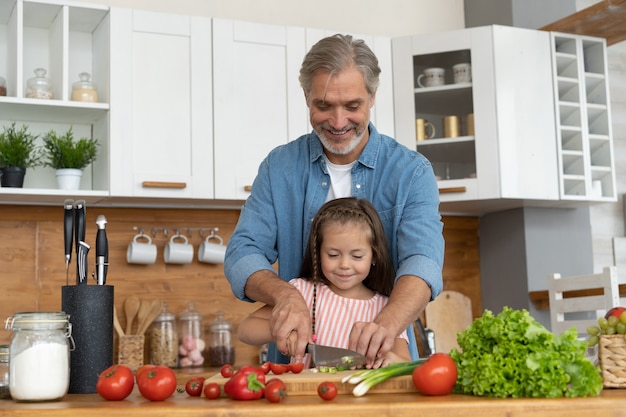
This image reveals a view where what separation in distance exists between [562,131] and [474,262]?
77 cm

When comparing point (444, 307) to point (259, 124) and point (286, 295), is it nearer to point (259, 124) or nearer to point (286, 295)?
point (259, 124)

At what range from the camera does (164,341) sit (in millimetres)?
3672

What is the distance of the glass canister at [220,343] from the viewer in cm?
376

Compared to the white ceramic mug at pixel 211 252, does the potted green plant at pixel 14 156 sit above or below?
above

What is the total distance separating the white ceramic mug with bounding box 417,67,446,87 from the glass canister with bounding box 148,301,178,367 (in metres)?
1.51

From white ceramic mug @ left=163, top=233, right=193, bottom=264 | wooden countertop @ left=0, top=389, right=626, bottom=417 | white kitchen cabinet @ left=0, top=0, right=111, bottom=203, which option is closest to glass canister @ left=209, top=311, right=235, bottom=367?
white ceramic mug @ left=163, top=233, right=193, bottom=264

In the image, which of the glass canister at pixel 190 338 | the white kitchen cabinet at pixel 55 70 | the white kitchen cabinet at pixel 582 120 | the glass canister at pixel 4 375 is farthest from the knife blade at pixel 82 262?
the white kitchen cabinet at pixel 582 120

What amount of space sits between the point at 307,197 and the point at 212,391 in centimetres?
77

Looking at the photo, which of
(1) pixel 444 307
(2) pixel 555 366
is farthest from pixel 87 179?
(2) pixel 555 366

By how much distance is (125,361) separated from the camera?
3.58m

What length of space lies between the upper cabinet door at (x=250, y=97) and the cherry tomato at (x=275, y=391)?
7.42ft

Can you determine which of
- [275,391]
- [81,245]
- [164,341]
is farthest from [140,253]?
[275,391]

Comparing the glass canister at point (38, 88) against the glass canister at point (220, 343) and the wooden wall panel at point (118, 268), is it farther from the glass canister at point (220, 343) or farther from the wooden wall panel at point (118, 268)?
the glass canister at point (220, 343)

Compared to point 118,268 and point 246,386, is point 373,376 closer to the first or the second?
point 246,386
